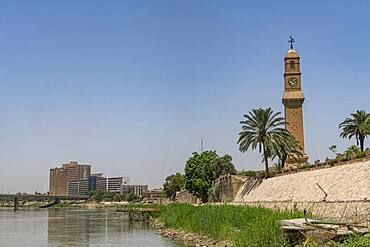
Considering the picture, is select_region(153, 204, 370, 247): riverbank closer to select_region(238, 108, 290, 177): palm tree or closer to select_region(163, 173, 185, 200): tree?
select_region(238, 108, 290, 177): palm tree

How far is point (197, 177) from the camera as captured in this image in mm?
71562

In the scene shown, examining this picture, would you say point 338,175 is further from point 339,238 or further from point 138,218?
point 138,218

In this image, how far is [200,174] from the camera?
234 feet

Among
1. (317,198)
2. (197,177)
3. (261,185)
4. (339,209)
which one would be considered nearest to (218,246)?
→ (339,209)

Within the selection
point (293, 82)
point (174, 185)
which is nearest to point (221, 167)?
point (293, 82)

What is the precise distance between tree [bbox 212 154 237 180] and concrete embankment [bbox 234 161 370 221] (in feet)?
62.4

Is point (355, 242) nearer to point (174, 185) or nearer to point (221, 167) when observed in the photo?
point (221, 167)

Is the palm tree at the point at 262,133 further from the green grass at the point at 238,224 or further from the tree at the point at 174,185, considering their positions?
the tree at the point at 174,185

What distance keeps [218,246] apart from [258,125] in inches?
1042

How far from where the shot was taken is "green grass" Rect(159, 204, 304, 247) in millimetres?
18267

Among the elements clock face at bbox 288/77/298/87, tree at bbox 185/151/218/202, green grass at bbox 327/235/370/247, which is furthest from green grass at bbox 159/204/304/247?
clock face at bbox 288/77/298/87

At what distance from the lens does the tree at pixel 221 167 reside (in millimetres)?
71438

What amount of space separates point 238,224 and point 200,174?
45253mm

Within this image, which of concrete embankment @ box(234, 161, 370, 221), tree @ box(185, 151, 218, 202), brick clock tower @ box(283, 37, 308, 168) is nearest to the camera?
concrete embankment @ box(234, 161, 370, 221)
